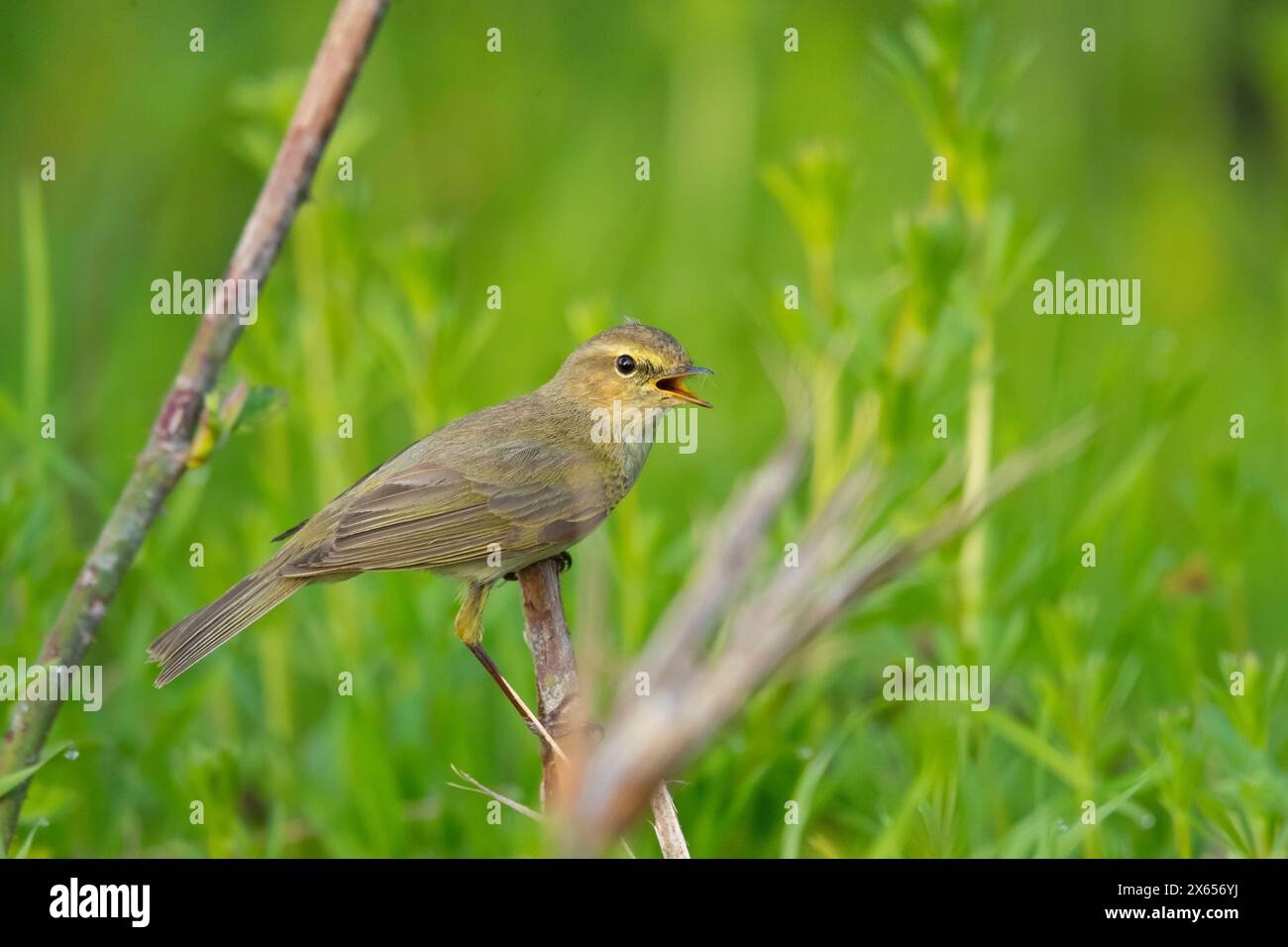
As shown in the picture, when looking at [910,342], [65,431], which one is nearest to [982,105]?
[910,342]

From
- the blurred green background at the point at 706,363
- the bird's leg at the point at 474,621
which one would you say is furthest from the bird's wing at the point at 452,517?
the blurred green background at the point at 706,363

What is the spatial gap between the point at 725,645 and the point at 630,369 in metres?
3.26

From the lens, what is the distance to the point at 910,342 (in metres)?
4.72

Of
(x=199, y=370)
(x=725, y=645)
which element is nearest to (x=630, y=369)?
(x=199, y=370)

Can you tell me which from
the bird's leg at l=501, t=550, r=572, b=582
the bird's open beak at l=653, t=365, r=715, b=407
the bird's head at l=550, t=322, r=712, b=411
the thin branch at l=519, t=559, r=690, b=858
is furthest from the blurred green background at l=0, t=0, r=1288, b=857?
the thin branch at l=519, t=559, r=690, b=858

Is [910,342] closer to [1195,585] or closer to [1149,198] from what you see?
[1195,585]

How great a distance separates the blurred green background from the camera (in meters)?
4.73

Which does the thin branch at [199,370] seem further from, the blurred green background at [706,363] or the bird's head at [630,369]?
the bird's head at [630,369]

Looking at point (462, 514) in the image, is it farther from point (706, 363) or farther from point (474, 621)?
point (706, 363)

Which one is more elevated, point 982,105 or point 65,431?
point 982,105

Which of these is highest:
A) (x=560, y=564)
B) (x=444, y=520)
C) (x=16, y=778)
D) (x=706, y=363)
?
(x=706, y=363)

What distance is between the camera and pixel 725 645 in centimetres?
189
